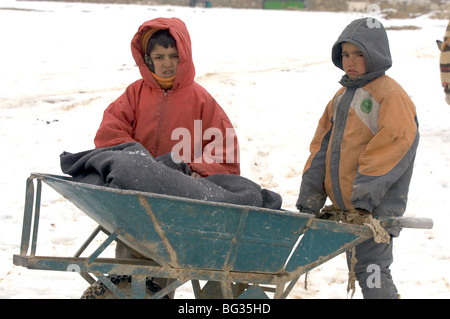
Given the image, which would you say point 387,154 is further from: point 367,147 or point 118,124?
point 118,124

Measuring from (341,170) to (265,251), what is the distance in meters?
0.73

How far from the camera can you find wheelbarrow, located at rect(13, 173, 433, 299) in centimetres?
239

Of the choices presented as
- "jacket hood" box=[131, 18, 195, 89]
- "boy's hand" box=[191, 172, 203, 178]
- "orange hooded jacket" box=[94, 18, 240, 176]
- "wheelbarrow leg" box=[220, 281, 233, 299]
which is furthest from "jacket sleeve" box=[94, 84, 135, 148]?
"wheelbarrow leg" box=[220, 281, 233, 299]

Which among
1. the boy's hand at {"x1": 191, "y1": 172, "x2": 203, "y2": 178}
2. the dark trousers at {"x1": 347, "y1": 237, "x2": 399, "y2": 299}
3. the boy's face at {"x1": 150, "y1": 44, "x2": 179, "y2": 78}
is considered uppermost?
the boy's face at {"x1": 150, "y1": 44, "x2": 179, "y2": 78}

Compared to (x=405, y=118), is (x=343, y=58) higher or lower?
higher

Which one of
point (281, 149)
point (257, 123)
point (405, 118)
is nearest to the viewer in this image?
point (405, 118)

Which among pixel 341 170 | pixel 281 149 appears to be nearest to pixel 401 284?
pixel 341 170

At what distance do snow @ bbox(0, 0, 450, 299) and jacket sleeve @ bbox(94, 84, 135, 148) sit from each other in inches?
47.1

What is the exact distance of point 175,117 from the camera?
10.1 feet

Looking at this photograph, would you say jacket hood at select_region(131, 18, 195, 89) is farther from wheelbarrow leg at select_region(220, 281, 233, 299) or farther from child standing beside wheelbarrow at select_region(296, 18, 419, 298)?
wheelbarrow leg at select_region(220, 281, 233, 299)

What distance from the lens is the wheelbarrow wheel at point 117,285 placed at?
2.74 m

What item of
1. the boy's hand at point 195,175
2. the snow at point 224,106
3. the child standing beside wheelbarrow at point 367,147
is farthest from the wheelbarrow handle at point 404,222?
the snow at point 224,106

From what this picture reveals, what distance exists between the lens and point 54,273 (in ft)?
13.0
